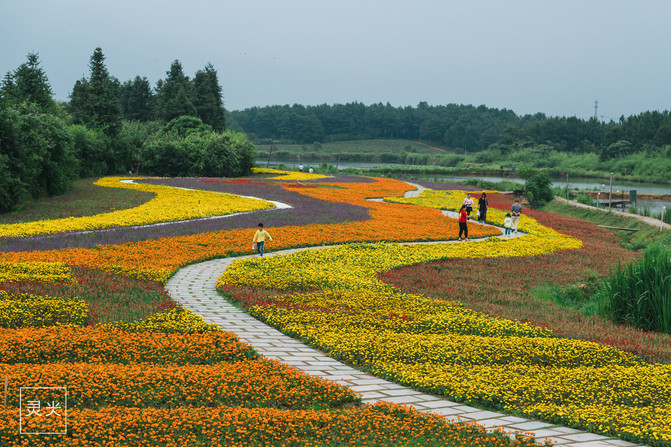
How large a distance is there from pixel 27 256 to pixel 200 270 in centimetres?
516

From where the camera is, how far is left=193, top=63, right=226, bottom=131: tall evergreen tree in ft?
319

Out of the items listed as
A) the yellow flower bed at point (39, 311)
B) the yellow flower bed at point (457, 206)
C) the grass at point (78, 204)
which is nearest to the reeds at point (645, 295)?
the yellow flower bed at point (39, 311)

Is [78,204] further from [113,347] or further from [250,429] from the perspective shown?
[250,429]

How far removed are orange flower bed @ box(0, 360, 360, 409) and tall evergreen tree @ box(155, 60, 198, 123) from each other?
82961mm

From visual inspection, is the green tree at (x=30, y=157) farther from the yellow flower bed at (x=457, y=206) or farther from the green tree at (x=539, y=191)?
the green tree at (x=539, y=191)

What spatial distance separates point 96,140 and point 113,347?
181 feet

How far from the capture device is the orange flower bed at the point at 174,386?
790 cm

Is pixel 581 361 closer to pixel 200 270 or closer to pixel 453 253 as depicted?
pixel 200 270

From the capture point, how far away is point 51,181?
3903 cm

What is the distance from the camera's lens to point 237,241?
79.0 ft

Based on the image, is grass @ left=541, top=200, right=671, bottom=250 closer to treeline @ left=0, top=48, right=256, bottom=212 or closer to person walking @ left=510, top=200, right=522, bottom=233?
person walking @ left=510, top=200, right=522, bottom=233

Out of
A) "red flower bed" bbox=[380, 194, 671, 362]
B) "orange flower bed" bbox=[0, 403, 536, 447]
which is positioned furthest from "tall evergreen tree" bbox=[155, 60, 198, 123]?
"orange flower bed" bbox=[0, 403, 536, 447]

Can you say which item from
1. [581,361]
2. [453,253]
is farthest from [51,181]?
[581,361]

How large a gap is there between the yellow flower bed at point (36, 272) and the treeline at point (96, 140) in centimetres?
1685
